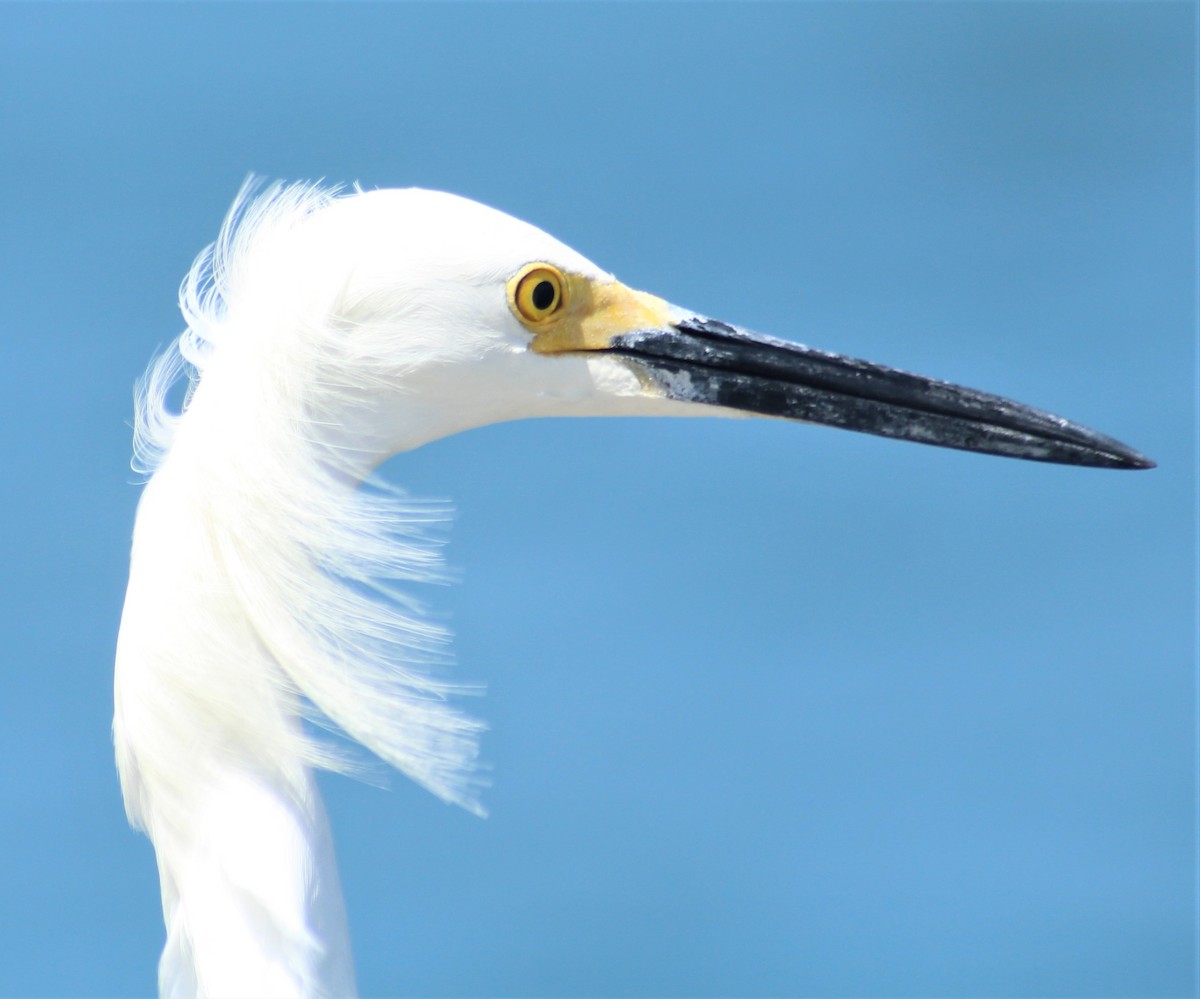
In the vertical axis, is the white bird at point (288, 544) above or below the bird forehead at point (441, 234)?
below

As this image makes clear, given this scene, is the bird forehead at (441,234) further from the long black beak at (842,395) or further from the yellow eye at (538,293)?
the long black beak at (842,395)

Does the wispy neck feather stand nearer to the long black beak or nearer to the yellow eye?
the yellow eye

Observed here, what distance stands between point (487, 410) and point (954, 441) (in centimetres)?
53

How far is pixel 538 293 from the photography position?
1.49m

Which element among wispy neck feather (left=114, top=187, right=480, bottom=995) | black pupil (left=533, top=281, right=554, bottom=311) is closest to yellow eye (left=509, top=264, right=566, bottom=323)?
black pupil (left=533, top=281, right=554, bottom=311)

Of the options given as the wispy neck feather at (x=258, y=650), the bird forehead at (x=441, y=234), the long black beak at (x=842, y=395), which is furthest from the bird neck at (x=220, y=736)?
the long black beak at (x=842, y=395)

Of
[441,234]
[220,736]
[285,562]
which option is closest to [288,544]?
[285,562]

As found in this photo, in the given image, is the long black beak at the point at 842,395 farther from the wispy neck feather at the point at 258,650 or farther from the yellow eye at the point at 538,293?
the wispy neck feather at the point at 258,650

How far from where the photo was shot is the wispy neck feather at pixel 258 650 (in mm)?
1347

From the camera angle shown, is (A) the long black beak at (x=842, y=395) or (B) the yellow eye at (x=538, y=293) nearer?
(B) the yellow eye at (x=538, y=293)

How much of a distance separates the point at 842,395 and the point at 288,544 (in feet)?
2.10

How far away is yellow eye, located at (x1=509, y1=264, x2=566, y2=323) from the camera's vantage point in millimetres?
1467

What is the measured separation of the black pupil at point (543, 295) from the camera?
4.87 ft

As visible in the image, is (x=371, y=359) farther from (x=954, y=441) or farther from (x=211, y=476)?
(x=954, y=441)
